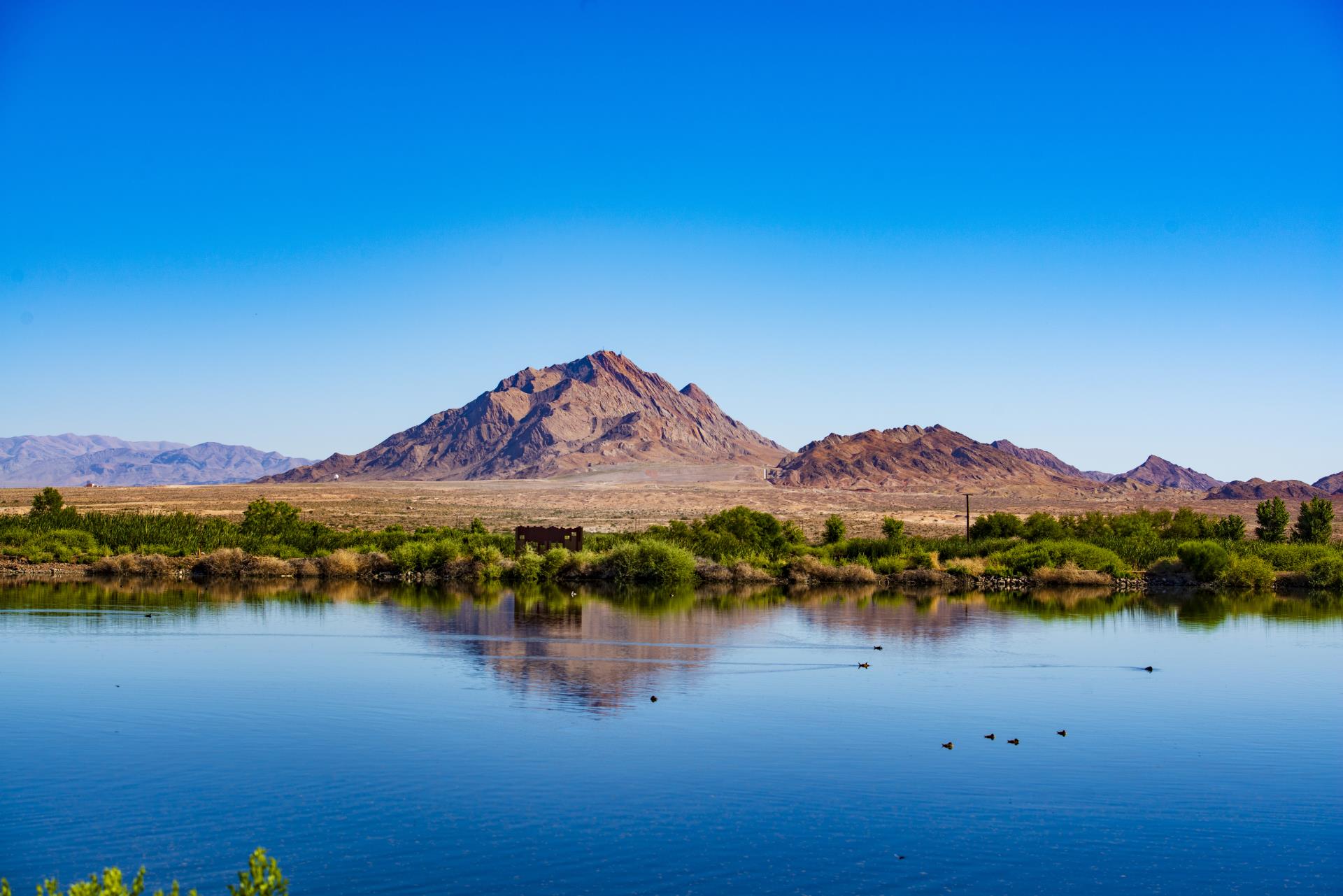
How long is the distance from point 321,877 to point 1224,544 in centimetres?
4397

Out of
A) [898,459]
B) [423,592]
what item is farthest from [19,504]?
[898,459]

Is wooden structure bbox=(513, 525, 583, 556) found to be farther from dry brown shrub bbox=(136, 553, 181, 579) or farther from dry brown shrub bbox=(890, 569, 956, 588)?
dry brown shrub bbox=(136, 553, 181, 579)

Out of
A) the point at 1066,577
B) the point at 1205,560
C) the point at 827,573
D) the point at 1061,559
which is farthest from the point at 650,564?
the point at 1205,560

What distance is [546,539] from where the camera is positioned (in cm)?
4391

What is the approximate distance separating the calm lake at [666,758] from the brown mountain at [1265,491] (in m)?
114

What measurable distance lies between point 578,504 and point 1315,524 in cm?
5800

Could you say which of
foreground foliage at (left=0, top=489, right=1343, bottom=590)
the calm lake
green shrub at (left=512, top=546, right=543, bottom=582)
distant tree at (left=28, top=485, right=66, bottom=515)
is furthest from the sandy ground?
the calm lake

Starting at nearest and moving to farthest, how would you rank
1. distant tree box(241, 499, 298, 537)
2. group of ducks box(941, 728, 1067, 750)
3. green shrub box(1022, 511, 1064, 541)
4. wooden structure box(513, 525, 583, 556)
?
group of ducks box(941, 728, 1067, 750)
wooden structure box(513, 525, 583, 556)
distant tree box(241, 499, 298, 537)
green shrub box(1022, 511, 1064, 541)

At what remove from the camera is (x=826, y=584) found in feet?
139

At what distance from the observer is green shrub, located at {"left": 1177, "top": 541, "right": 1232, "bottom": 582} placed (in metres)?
42.9

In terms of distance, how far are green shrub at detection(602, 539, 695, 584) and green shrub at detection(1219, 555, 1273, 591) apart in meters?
19.3

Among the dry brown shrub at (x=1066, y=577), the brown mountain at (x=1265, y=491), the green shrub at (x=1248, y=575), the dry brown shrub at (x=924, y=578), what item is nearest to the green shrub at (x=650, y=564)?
the dry brown shrub at (x=924, y=578)

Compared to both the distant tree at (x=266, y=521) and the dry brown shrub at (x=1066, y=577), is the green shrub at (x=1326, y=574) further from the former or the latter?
Answer: the distant tree at (x=266, y=521)

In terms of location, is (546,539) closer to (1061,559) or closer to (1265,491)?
(1061,559)
